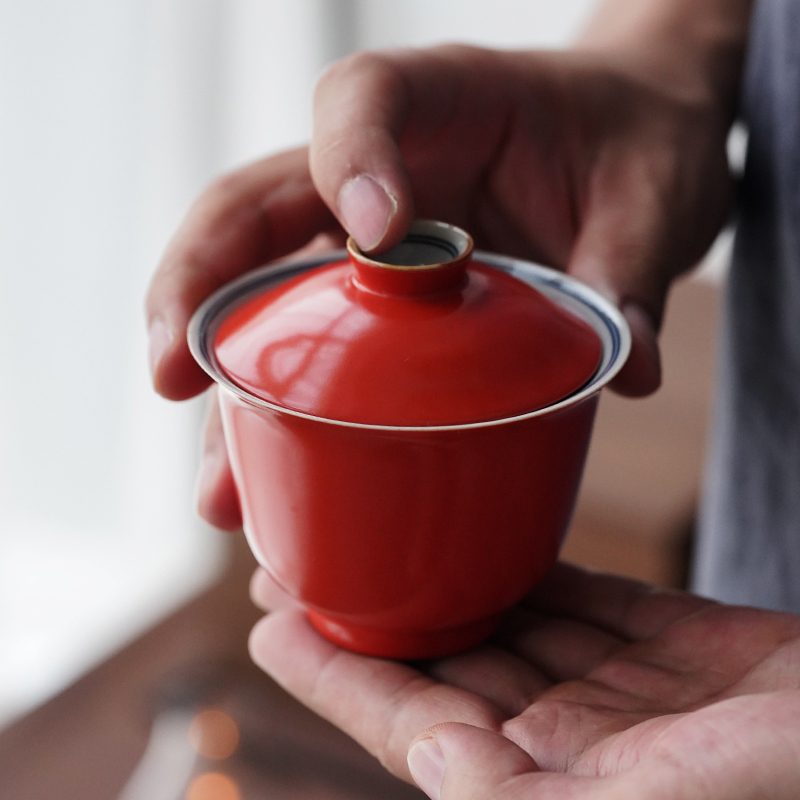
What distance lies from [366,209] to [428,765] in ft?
1.35

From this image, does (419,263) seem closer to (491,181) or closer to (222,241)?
(222,241)

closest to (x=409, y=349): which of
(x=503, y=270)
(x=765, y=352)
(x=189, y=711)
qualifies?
(x=503, y=270)

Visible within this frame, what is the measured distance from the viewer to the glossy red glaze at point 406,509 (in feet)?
2.10

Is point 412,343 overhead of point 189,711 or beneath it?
overhead

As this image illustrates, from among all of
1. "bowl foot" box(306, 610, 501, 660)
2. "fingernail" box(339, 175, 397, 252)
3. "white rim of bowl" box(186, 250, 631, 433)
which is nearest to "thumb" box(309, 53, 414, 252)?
"fingernail" box(339, 175, 397, 252)

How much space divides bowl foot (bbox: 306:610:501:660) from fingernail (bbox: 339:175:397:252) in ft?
1.08

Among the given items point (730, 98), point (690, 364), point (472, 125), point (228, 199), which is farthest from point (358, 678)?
point (690, 364)

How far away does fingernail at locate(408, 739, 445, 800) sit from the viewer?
0.59 meters

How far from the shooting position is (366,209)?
0.71 metres

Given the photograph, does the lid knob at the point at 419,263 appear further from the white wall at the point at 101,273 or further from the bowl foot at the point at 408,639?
the white wall at the point at 101,273

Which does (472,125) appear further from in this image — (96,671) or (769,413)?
(96,671)

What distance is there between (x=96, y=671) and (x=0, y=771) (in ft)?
0.82

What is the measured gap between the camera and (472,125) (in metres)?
0.98

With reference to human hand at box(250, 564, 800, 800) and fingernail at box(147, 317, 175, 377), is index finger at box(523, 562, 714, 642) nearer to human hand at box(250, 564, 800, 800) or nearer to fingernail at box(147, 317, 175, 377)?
human hand at box(250, 564, 800, 800)
